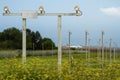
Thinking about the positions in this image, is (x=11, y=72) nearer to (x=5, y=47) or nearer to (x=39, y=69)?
(x=39, y=69)

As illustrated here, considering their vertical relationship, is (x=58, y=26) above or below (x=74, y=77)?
above

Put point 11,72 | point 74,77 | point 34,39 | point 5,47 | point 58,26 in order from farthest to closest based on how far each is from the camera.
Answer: point 34,39, point 5,47, point 58,26, point 11,72, point 74,77

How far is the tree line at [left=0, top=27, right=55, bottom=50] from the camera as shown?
52375 millimetres

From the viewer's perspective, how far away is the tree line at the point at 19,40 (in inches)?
2062

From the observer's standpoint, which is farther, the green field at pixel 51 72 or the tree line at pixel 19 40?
the tree line at pixel 19 40

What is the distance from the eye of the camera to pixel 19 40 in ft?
175

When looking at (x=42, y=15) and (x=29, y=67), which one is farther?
(x=42, y=15)

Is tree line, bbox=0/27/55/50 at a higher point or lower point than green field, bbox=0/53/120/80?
higher

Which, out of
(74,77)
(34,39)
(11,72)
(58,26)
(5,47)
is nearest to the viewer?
(74,77)

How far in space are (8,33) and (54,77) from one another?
48.0m

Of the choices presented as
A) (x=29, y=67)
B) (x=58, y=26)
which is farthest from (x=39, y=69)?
(x=58, y=26)

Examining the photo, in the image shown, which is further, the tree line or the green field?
the tree line

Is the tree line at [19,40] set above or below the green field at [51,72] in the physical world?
above

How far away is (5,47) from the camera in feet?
170
